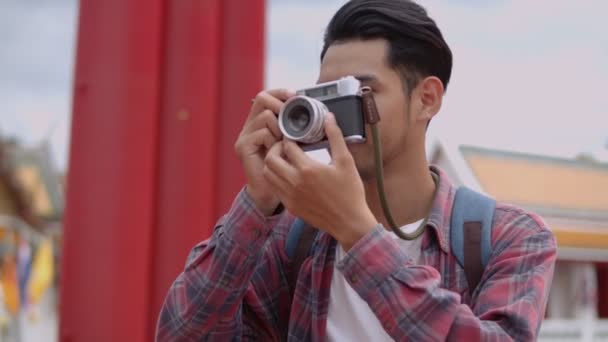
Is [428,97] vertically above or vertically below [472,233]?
above

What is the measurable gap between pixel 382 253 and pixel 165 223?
4.90ft

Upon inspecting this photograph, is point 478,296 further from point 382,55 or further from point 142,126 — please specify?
point 142,126

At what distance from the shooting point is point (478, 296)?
72cm

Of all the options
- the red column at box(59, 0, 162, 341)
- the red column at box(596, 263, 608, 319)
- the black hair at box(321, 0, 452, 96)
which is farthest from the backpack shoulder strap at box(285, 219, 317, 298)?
the red column at box(596, 263, 608, 319)

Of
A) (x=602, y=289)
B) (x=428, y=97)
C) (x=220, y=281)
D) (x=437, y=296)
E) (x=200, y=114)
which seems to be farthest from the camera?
(x=602, y=289)

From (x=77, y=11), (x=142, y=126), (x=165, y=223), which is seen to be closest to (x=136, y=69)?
(x=142, y=126)

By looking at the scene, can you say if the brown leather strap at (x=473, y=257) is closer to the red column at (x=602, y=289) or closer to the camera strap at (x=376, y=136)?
the camera strap at (x=376, y=136)

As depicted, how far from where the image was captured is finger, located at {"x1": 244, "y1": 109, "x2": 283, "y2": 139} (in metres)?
0.77

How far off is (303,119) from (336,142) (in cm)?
6

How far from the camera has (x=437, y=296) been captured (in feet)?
2.15

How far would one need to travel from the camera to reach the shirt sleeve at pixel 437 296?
2.14 feet

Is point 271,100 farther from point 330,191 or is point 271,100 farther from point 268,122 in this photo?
point 330,191

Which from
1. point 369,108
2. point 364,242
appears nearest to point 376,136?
point 369,108

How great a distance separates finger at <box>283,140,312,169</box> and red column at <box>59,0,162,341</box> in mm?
1339
